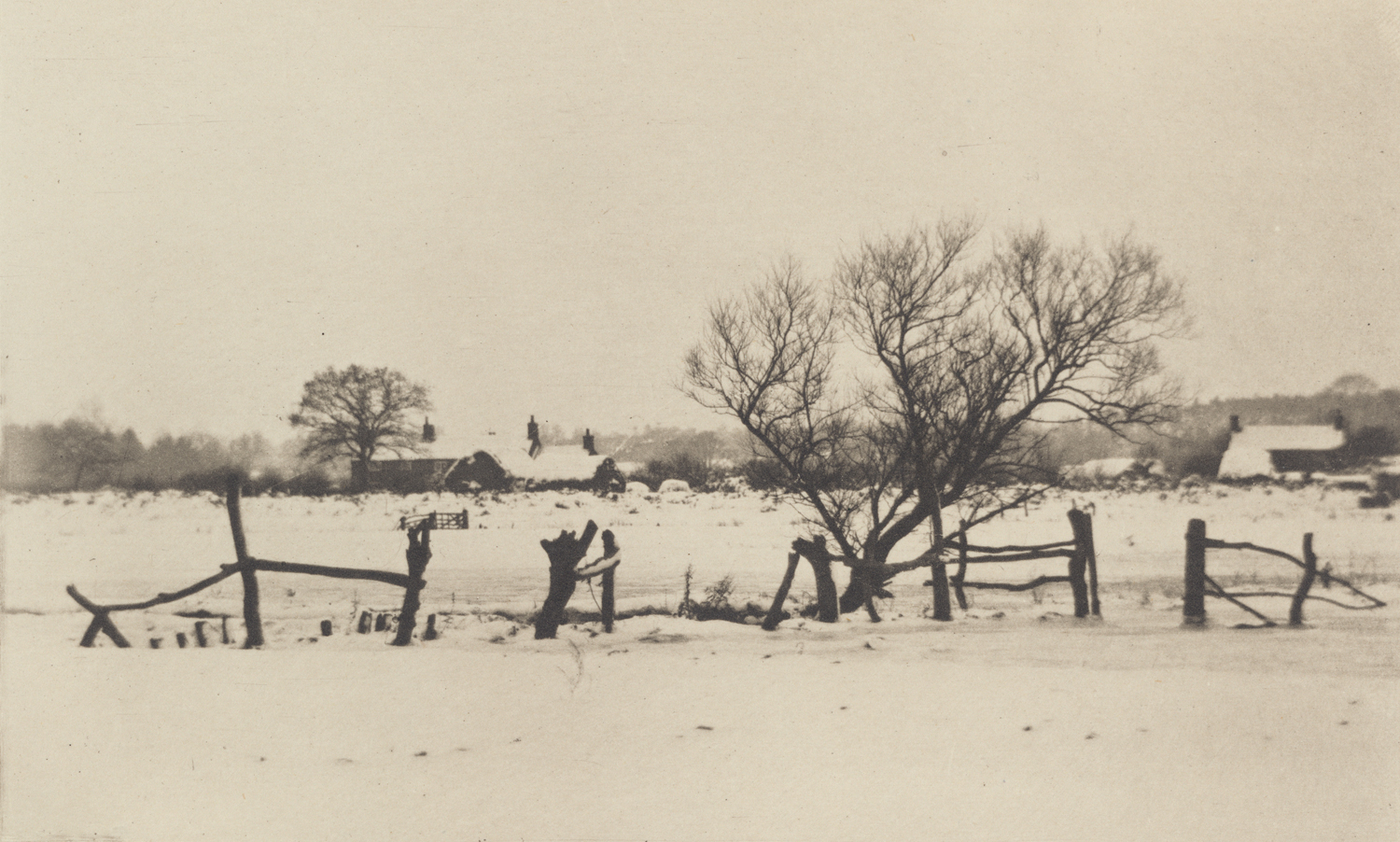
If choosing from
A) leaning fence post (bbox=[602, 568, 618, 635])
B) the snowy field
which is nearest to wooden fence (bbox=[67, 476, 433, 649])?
the snowy field

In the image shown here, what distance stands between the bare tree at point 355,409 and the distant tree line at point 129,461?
0.65 meters

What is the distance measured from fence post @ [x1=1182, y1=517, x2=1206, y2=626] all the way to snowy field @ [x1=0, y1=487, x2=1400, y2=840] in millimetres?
221

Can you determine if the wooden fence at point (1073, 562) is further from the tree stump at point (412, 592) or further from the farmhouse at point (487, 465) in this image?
the farmhouse at point (487, 465)

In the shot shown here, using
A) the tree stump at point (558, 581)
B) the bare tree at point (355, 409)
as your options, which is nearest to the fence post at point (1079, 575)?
the tree stump at point (558, 581)

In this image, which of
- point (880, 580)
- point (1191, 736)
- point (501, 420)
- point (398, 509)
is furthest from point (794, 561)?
point (398, 509)

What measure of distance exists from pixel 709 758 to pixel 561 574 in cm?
300

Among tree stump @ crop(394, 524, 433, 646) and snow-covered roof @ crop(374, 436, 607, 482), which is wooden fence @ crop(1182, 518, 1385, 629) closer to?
tree stump @ crop(394, 524, 433, 646)

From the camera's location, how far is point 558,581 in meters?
7.71

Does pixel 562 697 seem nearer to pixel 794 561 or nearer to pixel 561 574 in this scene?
pixel 561 574

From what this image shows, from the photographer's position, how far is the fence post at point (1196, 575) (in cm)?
820

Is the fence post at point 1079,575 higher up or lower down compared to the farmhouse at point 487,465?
lower down

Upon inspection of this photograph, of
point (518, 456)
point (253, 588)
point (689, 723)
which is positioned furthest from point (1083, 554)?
point (518, 456)

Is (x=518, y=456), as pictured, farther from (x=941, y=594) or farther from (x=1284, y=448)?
(x=1284, y=448)

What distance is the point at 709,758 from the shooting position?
5250 mm
